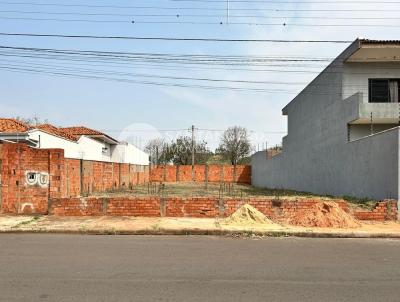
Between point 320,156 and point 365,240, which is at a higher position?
point 320,156

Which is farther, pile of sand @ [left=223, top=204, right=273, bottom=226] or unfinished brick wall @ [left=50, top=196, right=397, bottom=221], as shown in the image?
unfinished brick wall @ [left=50, top=196, right=397, bottom=221]

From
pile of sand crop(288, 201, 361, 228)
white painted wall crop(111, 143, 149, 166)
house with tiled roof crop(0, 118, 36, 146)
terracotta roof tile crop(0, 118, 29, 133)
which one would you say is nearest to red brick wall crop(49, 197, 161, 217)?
pile of sand crop(288, 201, 361, 228)

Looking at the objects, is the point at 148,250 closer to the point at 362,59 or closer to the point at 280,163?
the point at 362,59

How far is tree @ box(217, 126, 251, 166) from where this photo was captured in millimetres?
79562

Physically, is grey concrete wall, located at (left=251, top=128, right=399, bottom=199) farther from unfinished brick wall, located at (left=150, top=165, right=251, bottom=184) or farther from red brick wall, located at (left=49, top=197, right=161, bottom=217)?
unfinished brick wall, located at (left=150, top=165, right=251, bottom=184)

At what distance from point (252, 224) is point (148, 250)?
471 cm

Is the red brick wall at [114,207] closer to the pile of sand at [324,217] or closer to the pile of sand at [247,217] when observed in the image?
the pile of sand at [247,217]

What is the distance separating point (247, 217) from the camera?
14.1 metres

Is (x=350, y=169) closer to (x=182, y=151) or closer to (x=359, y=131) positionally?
(x=359, y=131)

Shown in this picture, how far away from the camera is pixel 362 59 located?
23281mm

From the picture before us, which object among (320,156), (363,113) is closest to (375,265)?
(363,113)

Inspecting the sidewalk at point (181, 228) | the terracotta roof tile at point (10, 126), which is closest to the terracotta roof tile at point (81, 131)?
the terracotta roof tile at point (10, 126)

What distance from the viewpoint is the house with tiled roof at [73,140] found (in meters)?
25.8

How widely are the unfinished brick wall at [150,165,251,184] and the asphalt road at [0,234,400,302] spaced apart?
46.9m
